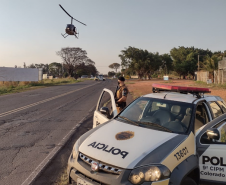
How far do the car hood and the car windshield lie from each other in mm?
281

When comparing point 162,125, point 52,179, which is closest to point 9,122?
point 52,179

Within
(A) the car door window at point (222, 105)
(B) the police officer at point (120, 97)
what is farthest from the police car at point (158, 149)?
(B) the police officer at point (120, 97)

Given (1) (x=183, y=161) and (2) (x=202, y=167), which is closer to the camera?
(1) (x=183, y=161)

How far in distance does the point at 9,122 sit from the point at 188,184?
7.64m

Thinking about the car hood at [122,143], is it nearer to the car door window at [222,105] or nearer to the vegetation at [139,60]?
the car door window at [222,105]

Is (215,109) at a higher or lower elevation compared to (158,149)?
higher

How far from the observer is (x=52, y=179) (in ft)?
13.0

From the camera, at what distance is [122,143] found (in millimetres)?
2967

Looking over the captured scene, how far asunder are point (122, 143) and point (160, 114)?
49.9 inches

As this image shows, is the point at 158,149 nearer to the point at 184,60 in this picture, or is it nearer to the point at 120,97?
the point at 120,97

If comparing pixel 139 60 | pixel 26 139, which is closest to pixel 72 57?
pixel 139 60

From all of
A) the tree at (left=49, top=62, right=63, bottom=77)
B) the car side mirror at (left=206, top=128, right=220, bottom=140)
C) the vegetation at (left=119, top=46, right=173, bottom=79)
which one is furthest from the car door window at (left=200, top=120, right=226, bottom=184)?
the tree at (left=49, top=62, right=63, bottom=77)

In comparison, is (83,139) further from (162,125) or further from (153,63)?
(153,63)

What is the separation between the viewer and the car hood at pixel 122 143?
2.66 m
